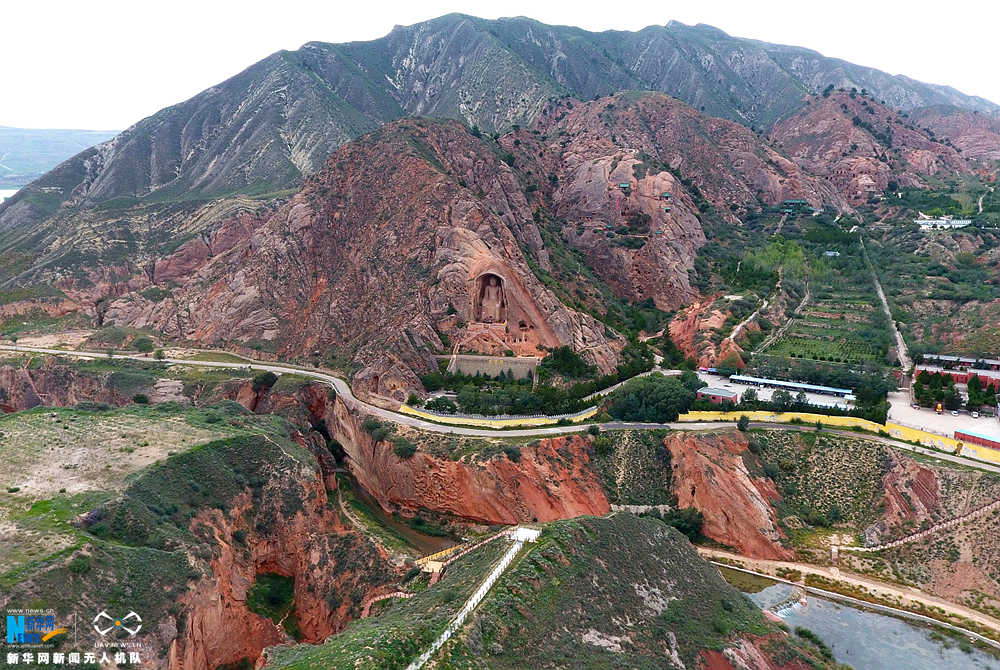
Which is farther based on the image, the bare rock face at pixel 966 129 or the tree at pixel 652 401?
the bare rock face at pixel 966 129

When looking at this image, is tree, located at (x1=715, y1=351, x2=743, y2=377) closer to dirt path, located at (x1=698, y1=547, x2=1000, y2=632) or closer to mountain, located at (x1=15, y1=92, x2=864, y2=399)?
mountain, located at (x1=15, y1=92, x2=864, y2=399)

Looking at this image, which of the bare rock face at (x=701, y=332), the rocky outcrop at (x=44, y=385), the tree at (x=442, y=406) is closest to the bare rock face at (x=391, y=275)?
the tree at (x=442, y=406)

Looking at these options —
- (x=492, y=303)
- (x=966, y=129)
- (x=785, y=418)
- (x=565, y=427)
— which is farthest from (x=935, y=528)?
(x=966, y=129)

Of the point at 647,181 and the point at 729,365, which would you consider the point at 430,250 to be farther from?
the point at 647,181

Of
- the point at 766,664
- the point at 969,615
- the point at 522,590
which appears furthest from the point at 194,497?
the point at 969,615

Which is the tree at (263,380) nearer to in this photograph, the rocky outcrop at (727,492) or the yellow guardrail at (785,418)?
the rocky outcrop at (727,492)
